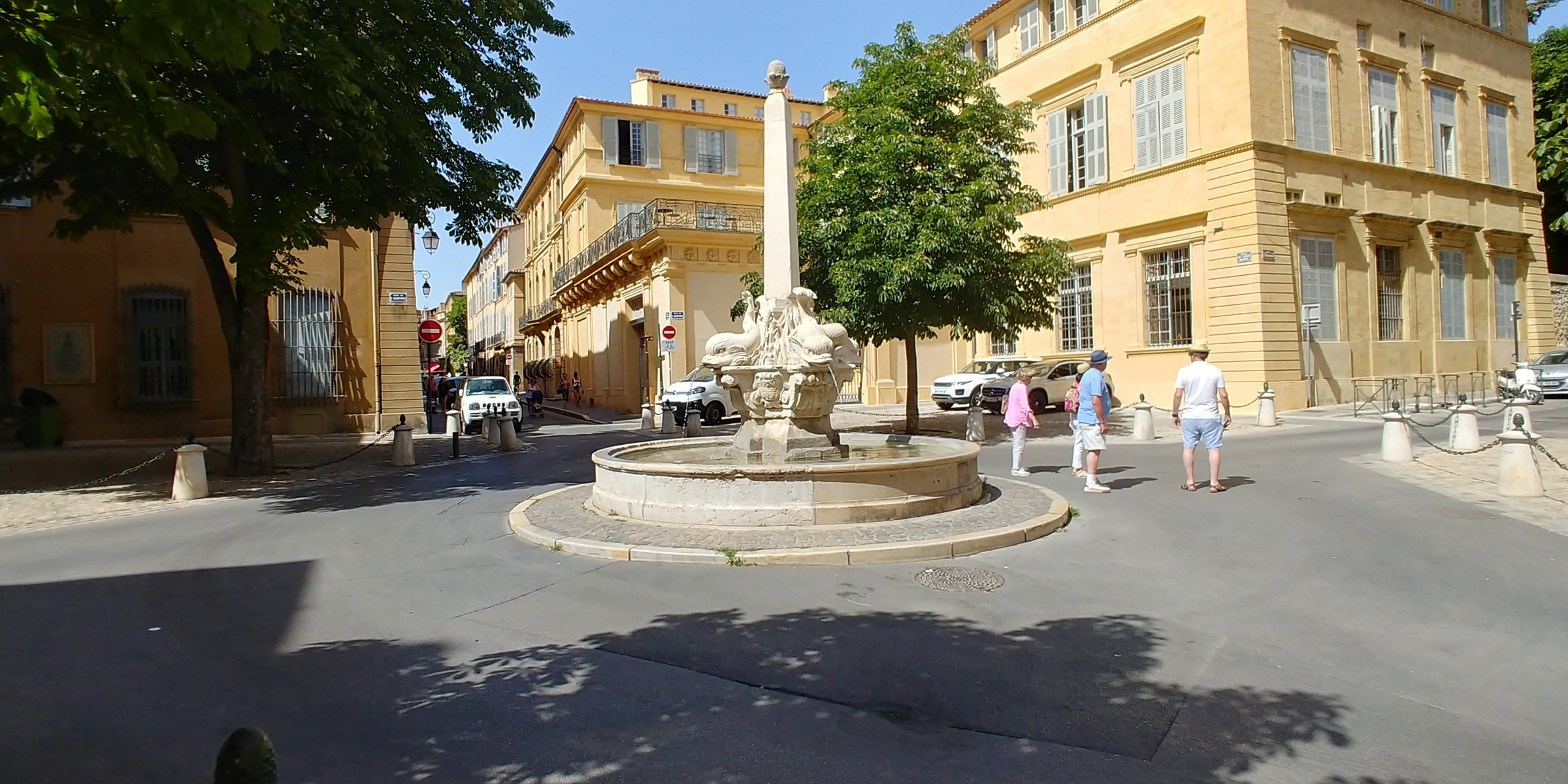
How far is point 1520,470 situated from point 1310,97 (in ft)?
60.1

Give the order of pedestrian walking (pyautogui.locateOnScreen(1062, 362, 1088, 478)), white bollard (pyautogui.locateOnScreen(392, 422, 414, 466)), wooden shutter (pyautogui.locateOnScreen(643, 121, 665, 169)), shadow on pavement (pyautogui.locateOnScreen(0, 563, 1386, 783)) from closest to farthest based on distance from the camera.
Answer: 1. shadow on pavement (pyautogui.locateOnScreen(0, 563, 1386, 783))
2. pedestrian walking (pyautogui.locateOnScreen(1062, 362, 1088, 478))
3. white bollard (pyautogui.locateOnScreen(392, 422, 414, 466))
4. wooden shutter (pyautogui.locateOnScreen(643, 121, 665, 169))

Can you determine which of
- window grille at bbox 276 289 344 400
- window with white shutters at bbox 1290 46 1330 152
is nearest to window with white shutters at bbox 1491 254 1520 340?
window with white shutters at bbox 1290 46 1330 152

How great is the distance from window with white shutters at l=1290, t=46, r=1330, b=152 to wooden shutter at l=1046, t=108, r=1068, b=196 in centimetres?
663

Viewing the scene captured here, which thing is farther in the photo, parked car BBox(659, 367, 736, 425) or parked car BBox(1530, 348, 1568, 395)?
parked car BBox(659, 367, 736, 425)

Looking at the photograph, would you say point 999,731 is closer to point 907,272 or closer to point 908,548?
point 908,548

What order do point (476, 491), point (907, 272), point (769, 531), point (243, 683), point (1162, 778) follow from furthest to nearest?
point (907, 272) → point (476, 491) → point (769, 531) → point (243, 683) → point (1162, 778)

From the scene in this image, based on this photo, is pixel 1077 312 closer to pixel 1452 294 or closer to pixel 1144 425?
pixel 1144 425

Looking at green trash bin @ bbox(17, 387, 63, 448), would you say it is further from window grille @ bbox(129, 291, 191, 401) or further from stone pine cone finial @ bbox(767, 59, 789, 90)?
stone pine cone finial @ bbox(767, 59, 789, 90)

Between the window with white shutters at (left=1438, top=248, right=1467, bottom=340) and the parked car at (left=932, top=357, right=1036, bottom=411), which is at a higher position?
the window with white shutters at (left=1438, top=248, right=1467, bottom=340)

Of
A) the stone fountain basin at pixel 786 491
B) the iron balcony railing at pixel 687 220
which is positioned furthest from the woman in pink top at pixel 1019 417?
the iron balcony railing at pixel 687 220

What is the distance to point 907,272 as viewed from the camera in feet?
52.0

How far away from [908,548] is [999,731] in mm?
3184

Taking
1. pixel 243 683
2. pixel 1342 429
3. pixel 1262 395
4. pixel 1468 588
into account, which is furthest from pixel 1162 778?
pixel 1262 395

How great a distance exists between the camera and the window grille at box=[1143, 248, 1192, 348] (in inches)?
947
